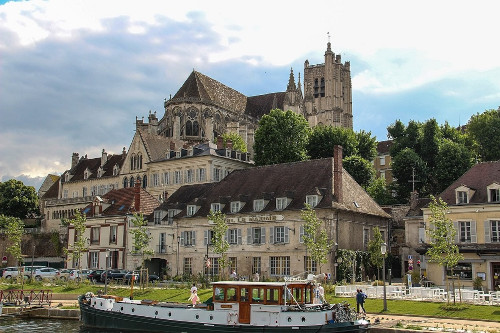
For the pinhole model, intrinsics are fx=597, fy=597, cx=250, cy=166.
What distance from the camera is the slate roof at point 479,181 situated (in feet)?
139

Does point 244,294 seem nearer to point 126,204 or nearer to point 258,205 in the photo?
point 258,205

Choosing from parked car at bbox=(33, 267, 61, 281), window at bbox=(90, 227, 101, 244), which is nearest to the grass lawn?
parked car at bbox=(33, 267, 61, 281)

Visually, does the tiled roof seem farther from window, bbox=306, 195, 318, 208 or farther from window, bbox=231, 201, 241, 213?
window, bbox=306, 195, 318, 208

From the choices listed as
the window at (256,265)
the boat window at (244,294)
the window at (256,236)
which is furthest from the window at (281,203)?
the boat window at (244,294)

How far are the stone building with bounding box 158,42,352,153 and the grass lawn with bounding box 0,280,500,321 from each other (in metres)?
44.6

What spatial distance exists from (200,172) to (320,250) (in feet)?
90.0

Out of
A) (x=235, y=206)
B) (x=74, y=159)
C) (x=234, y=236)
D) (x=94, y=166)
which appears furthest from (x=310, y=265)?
(x=74, y=159)

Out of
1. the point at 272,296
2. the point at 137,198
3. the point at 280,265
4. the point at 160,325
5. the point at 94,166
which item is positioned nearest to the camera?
the point at 272,296

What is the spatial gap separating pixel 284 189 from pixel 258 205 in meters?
2.53

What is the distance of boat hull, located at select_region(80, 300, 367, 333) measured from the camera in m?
25.9

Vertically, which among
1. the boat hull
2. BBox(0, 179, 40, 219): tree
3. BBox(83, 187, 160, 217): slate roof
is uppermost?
BBox(0, 179, 40, 219): tree

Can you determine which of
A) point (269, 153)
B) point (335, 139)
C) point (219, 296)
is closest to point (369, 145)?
point (335, 139)

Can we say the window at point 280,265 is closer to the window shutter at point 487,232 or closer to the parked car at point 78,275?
the window shutter at point 487,232

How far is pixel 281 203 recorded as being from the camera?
1858 inches
